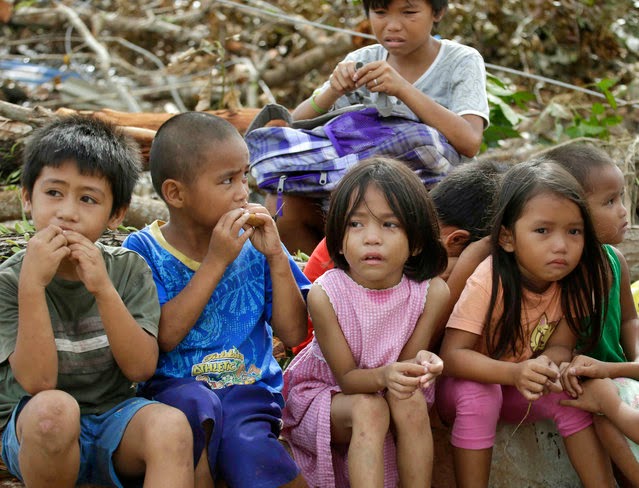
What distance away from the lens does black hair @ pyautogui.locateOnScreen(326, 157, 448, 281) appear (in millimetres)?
2887

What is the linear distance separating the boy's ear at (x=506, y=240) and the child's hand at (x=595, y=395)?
517mm

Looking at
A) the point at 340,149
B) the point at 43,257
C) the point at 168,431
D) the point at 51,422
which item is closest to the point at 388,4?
the point at 340,149

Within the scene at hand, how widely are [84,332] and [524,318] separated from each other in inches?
57.8

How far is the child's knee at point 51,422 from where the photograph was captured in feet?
7.72

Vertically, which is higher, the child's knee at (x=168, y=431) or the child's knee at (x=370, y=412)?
the child's knee at (x=168, y=431)

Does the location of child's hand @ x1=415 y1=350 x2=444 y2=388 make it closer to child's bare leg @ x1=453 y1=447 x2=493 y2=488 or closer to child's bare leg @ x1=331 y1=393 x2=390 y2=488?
child's bare leg @ x1=331 y1=393 x2=390 y2=488

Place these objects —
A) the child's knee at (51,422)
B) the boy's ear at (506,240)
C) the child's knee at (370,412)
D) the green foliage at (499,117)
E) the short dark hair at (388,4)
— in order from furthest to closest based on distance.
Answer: the green foliage at (499,117), the short dark hair at (388,4), the boy's ear at (506,240), the child's knee at (370,412), the child's knee at (51,422)

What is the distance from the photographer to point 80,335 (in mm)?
2652

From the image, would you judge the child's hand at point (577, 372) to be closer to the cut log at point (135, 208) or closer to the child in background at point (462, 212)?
the child in background at point (462, 212)

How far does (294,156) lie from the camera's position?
402cm

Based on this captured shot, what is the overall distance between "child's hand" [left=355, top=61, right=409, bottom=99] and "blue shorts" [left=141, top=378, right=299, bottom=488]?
1.66 m

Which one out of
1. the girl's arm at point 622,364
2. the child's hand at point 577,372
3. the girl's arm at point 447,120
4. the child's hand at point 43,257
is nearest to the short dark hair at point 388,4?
the girl's arm at point 447,120

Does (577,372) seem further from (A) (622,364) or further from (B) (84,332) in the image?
(B) (84,332)

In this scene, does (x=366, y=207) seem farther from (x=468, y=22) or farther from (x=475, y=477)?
(x=468, y=22)
